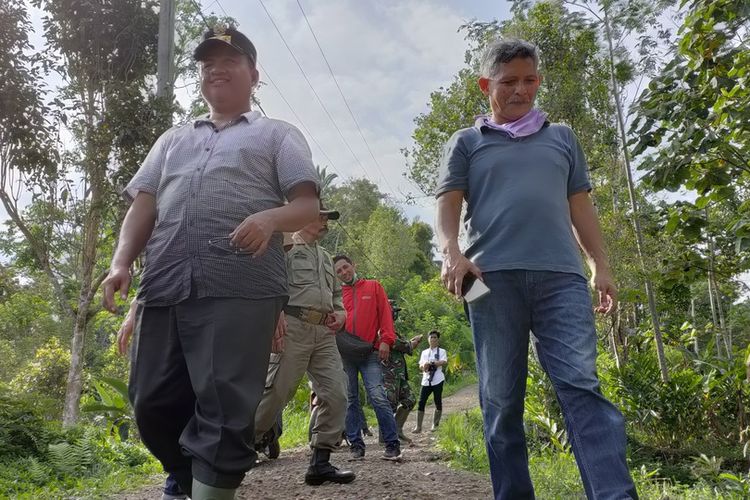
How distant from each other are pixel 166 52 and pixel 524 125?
8172 millimetres

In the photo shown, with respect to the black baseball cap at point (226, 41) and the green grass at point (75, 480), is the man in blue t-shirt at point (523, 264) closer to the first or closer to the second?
the black baseball cap at point (226, 41)

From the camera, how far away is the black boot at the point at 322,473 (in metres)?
4.53

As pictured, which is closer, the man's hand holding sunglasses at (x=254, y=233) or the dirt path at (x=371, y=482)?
the man's hand holding sunglasses at (x=254, y=233)

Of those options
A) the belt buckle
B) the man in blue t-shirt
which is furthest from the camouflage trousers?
the man in blue t-shirt

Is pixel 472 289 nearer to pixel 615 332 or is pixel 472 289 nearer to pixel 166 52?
pixel 166 52

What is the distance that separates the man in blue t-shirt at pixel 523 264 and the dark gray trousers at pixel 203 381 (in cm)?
78

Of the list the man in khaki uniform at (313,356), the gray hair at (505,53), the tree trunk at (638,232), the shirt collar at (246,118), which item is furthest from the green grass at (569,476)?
the shirt collar at (246,118)

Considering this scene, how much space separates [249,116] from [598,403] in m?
1.73

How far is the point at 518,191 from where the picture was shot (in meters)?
2.60

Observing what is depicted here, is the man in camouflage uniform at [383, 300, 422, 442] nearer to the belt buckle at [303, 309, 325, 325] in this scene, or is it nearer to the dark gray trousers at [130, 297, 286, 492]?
the belt buckle at [303, 309, 325, 325]

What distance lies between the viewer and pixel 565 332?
95.7 inches

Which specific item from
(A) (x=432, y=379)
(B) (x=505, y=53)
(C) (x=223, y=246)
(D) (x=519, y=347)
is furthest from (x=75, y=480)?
(A) (x=432, y=379)

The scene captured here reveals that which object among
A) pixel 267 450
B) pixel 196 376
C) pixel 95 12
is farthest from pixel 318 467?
pixel 95 12

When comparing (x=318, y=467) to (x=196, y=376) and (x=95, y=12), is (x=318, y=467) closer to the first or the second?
(x=196, y=376)
